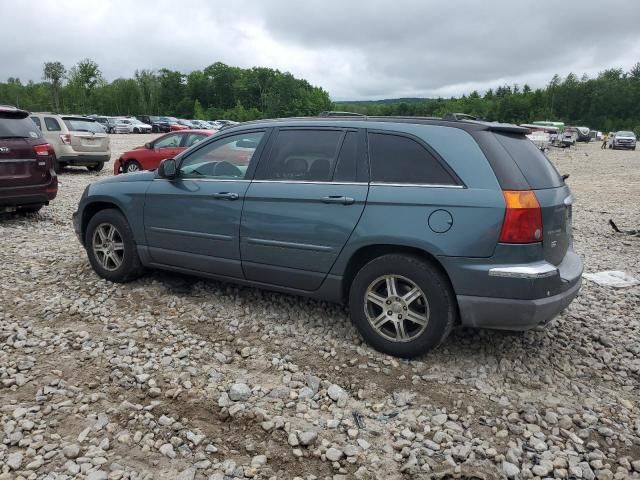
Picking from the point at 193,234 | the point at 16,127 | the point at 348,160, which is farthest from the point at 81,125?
the point at 348,160

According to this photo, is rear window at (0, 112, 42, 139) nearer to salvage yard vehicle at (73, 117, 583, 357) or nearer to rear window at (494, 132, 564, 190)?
salvage yard vehicle at (73, 117, 583, 357)

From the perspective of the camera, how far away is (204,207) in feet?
15.2

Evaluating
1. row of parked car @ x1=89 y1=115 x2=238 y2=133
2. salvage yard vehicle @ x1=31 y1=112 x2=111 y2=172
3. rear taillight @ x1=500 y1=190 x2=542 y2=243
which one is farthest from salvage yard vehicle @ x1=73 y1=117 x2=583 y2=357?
row of parked car @ x1=89 y1=115 x2=238 y2=133

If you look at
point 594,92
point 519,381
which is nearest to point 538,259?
point 519,381

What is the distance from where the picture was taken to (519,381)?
366 centimetres

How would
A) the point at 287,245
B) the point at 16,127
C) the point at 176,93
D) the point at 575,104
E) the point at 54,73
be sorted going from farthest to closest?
1. the point at 176,93
2. the point at 575,104
3. the point at 54,73
4. the point at 16,127
5. the point at 287,245

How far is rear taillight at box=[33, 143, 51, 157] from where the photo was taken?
26.8 feet

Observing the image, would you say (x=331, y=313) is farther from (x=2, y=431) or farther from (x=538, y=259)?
(x=2, y=431)

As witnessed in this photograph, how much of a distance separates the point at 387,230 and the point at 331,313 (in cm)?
127

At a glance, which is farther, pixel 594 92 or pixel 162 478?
pixel 594 92

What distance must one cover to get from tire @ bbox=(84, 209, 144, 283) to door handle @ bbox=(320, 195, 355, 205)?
228 cm

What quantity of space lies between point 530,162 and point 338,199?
1397 mm

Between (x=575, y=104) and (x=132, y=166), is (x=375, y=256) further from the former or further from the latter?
(x=575, y=104)

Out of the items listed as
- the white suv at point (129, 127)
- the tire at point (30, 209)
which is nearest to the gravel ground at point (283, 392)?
the tire at point (30, 209)
